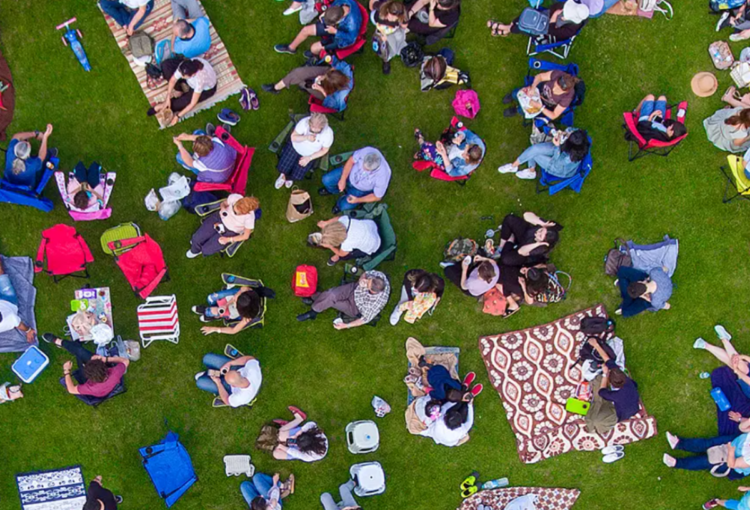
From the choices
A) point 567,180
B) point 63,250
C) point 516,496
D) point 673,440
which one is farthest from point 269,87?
point 673,440

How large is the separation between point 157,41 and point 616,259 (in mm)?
9272

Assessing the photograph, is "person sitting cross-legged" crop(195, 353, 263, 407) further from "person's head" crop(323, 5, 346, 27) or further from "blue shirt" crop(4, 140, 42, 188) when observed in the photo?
"person's head" crop(323, 5, 346, 27)

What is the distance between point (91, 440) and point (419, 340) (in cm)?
641

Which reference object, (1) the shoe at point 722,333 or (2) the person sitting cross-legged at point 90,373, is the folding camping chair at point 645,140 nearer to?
(1) the shoe at point 722,333

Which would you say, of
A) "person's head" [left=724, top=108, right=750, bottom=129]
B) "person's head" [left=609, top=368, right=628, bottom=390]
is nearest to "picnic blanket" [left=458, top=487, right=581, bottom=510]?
"person's head" [left=609, top=368, right=628, bottom=390]

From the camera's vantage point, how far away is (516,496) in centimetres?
1026

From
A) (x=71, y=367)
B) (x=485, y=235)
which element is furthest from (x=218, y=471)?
(x=485, y=235)

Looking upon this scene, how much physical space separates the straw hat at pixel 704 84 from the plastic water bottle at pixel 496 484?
8.07 metres

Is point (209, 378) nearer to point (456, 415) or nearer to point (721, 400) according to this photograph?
point (456, 415)

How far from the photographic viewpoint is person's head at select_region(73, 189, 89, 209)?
905 centimetres

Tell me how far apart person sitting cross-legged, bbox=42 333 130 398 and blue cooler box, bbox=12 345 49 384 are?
0.98 ft

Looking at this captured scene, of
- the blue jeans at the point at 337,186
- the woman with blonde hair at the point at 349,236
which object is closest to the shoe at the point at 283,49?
the blue jeans at the point at 337,186

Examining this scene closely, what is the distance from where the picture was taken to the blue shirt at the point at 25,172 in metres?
9.23

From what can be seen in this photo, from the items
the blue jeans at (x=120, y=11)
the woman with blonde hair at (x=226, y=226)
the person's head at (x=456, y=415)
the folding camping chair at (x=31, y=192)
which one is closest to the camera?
the woman with blonde hair at (x=226, y=226)
